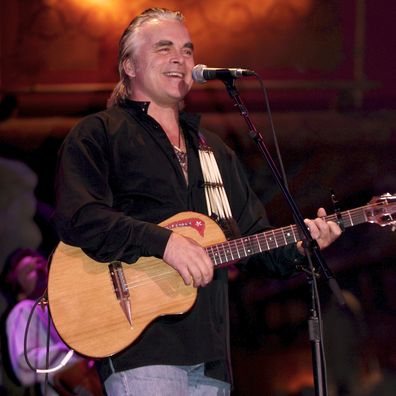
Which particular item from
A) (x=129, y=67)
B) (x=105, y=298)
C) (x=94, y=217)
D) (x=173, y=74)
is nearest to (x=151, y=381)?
(x=105, y=298)

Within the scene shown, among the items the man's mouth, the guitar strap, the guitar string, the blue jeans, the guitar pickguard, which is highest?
the man's mouth

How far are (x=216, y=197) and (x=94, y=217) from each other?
0.57m

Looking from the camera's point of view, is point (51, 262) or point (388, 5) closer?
point (51, 262)

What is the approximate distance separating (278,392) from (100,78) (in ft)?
7.81

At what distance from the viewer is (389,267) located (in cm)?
443

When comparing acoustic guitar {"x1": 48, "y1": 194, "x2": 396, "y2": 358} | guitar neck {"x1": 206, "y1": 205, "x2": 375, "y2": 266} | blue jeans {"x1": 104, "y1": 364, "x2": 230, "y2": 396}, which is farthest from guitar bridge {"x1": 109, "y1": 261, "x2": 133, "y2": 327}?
guitar neck {"x1": 206, "y1": 205, "x2": 375, "y2": 266}

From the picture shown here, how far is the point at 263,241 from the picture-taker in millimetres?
2734

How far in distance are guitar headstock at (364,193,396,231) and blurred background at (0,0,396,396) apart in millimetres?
1776

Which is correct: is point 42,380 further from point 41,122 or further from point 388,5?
point 388,5

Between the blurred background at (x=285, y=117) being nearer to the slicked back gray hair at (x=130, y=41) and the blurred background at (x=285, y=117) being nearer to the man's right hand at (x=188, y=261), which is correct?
the slicked back gray hair at (x=130, y=41)

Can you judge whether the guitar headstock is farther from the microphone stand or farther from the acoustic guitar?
the microphone stand

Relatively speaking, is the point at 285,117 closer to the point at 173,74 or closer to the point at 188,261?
the point at 173,74

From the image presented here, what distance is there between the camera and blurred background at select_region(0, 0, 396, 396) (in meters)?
4.49

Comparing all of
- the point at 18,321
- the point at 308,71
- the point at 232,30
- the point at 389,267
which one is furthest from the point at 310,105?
the point at 18,321
